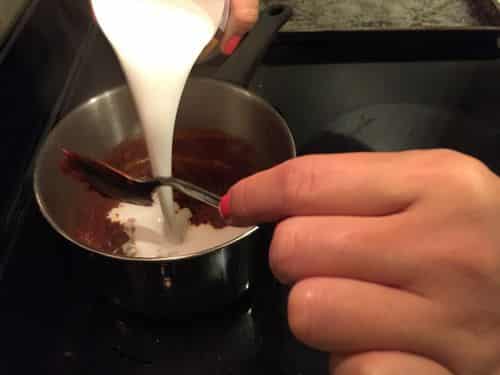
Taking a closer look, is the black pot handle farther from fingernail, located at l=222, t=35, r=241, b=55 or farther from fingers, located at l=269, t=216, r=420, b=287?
fingers, located at l=269, t=216, r=420, b=287

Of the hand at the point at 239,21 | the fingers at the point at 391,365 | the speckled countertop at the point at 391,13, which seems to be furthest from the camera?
the speckled countertop at the point at 391,13

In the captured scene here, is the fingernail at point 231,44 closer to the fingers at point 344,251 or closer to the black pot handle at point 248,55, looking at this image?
the black pot handle at point 248,55

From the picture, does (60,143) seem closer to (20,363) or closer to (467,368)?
(20,363)

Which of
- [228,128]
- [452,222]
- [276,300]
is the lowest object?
[276,300]

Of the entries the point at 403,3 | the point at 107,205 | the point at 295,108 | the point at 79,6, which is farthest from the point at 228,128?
the point at 403,3

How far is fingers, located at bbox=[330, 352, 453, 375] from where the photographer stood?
25 centimetres

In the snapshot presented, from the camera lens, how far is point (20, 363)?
0.51 meters

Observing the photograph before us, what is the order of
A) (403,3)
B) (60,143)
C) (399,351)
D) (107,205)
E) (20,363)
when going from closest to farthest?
(399,351) < (20,363) < (60,143) < (107,205) < (403,3)

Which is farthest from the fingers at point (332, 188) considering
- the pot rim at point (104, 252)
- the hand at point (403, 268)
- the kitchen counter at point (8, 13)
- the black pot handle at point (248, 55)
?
the kitchen counter at point (8, 13)

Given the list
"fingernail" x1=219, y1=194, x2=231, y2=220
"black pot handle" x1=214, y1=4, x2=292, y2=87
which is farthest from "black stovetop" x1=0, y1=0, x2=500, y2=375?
"fingernail" x1=219, y1=194, x2=231, y2=220

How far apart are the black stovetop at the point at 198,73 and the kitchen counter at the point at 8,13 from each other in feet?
0.06

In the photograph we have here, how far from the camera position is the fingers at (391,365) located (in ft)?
0.82

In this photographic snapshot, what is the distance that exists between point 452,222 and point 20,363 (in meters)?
0.46

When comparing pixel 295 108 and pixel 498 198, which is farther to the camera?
pixel 295 108
